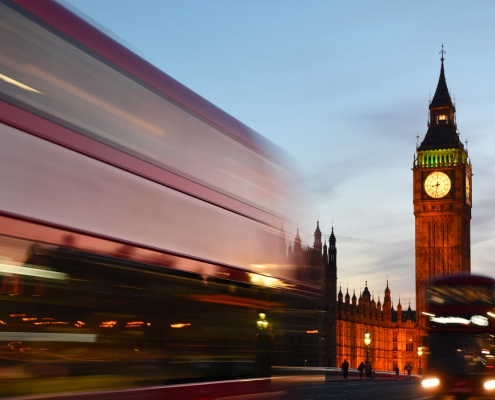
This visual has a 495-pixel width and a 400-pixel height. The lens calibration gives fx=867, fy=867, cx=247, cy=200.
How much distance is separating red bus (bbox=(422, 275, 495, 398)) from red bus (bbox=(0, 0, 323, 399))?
11.1 meters

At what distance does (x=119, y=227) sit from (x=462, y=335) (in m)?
14.5

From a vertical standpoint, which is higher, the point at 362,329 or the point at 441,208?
the point at 441,208

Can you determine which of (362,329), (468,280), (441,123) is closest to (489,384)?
(468,280)

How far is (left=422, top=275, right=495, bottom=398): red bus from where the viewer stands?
62.7ft

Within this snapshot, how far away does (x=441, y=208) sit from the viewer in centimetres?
9019

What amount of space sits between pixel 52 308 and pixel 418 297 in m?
88.6

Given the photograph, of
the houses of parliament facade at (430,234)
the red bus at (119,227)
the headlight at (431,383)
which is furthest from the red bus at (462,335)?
the houses of parliament facade at (430,234)

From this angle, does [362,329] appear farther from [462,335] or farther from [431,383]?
[462,335]

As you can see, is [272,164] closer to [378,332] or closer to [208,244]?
[208,244]

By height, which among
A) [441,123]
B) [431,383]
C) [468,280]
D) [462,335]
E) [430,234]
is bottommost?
[431,383]

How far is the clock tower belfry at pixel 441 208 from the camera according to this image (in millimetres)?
89875

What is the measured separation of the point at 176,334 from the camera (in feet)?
23.3

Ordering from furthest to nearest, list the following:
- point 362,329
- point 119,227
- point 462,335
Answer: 1. point 362,329
2. point 462,335
3. point 119,227

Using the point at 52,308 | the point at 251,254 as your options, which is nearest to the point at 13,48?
the point at 52,308
